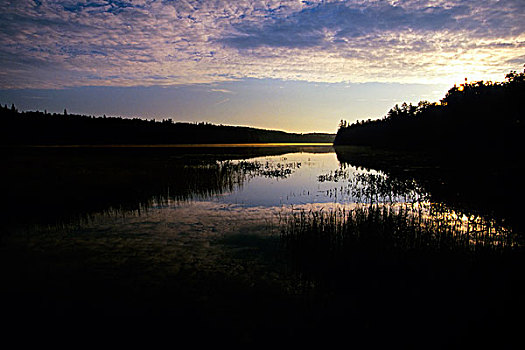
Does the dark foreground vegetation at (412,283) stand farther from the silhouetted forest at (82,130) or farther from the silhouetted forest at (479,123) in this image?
the silhouetted forest at (82,130)

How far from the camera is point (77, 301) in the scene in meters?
6.90

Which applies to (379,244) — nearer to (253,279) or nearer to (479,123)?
(253,279)

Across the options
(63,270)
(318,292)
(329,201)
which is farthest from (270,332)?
(329,201)

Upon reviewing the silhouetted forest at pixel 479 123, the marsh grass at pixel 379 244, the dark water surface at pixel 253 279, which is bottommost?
the dark water surface at pixel 253 279

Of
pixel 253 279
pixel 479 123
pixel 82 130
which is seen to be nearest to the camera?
pixel 253 279

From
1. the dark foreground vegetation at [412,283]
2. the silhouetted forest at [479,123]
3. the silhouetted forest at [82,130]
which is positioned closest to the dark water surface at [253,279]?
the dark foreground vegetation at [412,283]

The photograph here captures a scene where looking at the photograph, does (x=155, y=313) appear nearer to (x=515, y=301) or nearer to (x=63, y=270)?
(x=63, y=270)

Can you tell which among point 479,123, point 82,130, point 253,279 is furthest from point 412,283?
point 82,130

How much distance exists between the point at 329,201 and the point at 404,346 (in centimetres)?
1268

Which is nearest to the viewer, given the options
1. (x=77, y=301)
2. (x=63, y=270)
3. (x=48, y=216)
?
(x=77, y=301)

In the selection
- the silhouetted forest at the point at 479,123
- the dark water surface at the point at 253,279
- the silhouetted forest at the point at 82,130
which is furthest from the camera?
the silhouetted forest at the point at 82,130

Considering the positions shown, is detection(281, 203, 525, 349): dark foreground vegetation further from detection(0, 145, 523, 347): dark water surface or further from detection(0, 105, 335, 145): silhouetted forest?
detection(0, 105, 335, 145): silhouetted forest

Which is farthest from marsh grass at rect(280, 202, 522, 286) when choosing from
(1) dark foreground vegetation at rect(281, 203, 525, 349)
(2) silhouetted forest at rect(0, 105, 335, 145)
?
(2) silhouetted forest at rect(0, 105, 335, 145)

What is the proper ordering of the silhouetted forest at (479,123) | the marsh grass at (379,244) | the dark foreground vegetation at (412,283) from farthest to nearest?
the silhouetted forest at (479,123)
the marsh grass at (379,244)
the dark foreground vegetation at (412,283)
